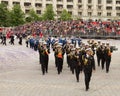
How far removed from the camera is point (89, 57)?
20.9 metres

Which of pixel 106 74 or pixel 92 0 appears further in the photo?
pixel 92 0

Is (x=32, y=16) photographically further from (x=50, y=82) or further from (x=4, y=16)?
(x=50, y=82)

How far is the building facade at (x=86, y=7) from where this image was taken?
129625mm

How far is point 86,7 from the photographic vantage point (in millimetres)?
133250

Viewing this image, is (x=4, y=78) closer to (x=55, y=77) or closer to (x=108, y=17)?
(x=55, y=77)

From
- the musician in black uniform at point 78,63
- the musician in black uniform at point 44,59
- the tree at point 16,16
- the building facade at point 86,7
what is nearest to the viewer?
the musician in black uniform at point 78,63

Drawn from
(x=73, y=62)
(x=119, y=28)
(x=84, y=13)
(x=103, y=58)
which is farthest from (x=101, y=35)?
(x=84, y=13)

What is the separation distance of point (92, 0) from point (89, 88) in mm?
114440

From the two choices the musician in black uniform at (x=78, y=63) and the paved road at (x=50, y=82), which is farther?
the musician in black uniform at (x=78, y=63)

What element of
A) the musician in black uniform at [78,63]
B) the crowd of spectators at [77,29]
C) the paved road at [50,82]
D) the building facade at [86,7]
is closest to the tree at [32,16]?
the building facade at [86,7]

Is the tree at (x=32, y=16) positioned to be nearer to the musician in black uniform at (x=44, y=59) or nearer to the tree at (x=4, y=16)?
the tree at (x=4, y=16)

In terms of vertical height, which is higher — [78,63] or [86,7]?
[86,7]

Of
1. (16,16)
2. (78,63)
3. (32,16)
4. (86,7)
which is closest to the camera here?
(78,63)

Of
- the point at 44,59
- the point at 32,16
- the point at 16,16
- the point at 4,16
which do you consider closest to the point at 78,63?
the point at 44,59
